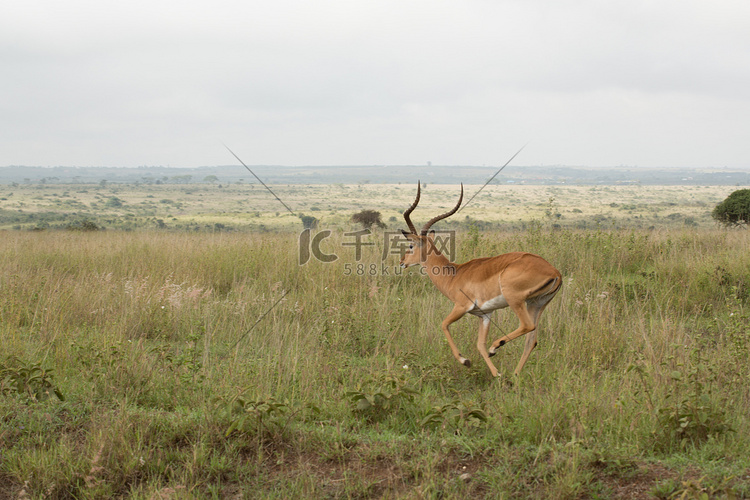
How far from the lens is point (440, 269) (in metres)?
6.79

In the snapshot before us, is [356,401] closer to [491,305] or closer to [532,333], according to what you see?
[491,305]

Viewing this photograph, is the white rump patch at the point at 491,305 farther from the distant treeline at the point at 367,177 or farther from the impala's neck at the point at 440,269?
the distant treeline at the point at 367,177

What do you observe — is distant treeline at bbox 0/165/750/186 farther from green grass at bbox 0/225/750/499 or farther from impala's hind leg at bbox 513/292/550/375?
impala's hind leg at bbox 513/292/550/375

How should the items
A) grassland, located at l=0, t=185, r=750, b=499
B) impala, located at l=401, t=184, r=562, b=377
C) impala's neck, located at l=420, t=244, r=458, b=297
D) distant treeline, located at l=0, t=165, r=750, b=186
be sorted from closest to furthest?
1. grassland, located at l=0, t=185, r=750, b=499
2. impala, located at l=401, t=184, r=562, b=377
3. impala's neck, located at l=420, t=244, r=458, b=297
4. distant treeline, located at l=0, t=165, r=750, b=186

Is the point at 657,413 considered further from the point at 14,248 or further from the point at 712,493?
the point at 14,248

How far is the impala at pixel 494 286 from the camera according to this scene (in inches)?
228

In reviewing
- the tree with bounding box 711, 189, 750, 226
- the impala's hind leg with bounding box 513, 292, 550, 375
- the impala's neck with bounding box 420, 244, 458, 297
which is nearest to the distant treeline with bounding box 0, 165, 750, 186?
the tree with bounding box 711, 189, 750, 226

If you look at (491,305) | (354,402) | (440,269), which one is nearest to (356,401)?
(354,402)

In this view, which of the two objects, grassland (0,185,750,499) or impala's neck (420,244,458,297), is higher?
impala's neck (420,244,458,297)

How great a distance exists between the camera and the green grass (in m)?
4.16

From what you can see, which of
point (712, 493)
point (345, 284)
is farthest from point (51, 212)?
point (712, 493)

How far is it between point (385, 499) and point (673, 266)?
8.53 metres

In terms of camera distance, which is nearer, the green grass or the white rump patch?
the green grass

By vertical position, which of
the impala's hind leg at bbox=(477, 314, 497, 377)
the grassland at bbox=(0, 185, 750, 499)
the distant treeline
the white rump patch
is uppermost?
the distant treeline
